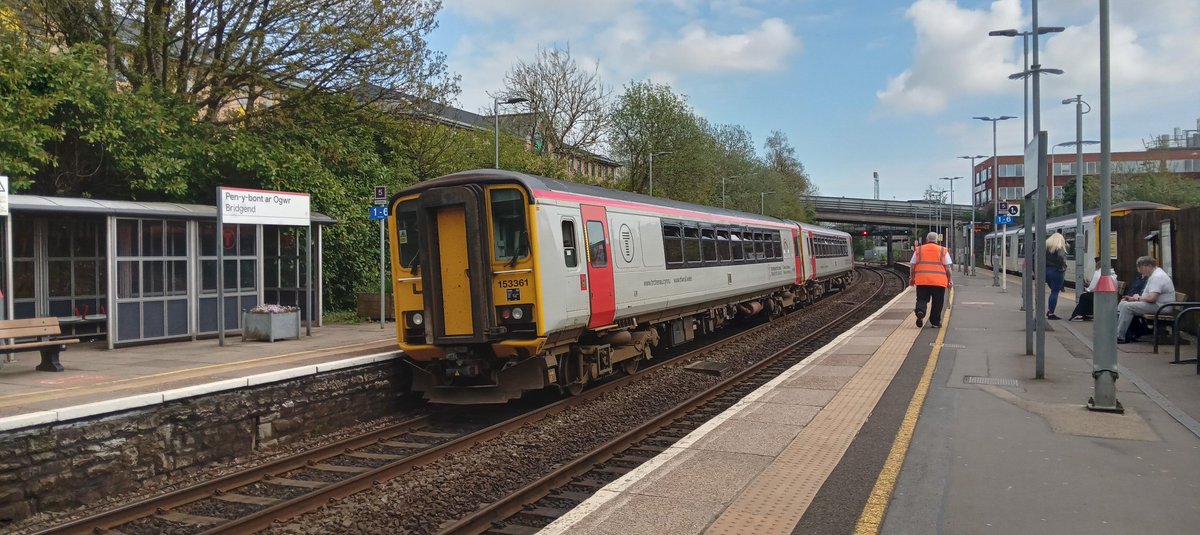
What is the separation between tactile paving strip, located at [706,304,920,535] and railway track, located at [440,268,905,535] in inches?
55.4

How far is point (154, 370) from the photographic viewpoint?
382 inches

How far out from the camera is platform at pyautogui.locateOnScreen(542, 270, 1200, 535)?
15.6 ft

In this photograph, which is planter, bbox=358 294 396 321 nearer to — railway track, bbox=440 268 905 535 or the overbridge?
railway track, bbox=440 268 905 535

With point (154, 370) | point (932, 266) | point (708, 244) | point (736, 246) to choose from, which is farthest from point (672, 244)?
point (154, 370)

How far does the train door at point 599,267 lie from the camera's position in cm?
973

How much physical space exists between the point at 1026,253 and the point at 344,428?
28.5 feet

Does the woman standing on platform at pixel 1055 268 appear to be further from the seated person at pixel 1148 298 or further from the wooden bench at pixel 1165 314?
the wooden bench at pixel 1165 314

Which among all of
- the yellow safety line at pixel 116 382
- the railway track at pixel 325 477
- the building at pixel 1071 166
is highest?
the building at pixel 1071 166

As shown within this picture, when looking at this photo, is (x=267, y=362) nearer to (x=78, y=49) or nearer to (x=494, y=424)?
(x=494, y=424)

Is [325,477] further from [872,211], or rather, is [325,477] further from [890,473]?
[872,211]

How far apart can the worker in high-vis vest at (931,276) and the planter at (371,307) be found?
1075cm

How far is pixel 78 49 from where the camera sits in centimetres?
1379

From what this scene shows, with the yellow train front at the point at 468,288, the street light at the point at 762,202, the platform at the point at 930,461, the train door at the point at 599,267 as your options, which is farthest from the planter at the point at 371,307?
the street light at the point at 762,202

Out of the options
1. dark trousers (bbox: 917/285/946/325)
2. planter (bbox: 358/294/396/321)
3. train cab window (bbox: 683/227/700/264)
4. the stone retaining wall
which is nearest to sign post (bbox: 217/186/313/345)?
planter (bbox: 358/294/396/321)
